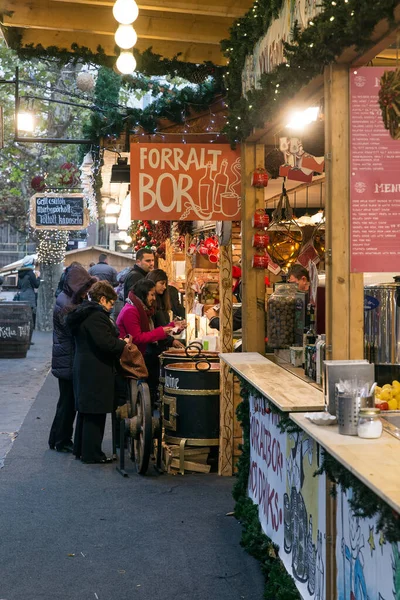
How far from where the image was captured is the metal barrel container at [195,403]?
8.27 metres

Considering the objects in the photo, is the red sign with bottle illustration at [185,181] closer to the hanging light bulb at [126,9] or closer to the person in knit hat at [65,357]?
the hanging light bulb at [126,9]

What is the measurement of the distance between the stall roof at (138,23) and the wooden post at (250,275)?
1.38 meters

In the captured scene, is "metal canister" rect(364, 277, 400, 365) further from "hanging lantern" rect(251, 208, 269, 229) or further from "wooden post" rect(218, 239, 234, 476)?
"wooden post" rect(218, 239, 234, 476)

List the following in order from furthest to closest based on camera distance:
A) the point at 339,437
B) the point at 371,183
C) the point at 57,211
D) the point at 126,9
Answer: the point at 57,211 < the point at 126,9 < the point at 371,183 < the point at 339,437

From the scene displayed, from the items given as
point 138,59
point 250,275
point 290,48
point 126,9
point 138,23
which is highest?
point 138,23

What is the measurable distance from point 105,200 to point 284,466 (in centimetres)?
1500

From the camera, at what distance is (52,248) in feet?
87.2

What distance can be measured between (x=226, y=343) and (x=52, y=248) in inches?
749

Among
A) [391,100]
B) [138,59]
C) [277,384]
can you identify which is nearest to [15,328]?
[138,59]

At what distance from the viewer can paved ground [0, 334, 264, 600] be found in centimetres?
545

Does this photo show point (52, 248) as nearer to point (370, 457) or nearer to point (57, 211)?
point (57, 211)

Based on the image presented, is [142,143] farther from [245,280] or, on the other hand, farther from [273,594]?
[273,594]

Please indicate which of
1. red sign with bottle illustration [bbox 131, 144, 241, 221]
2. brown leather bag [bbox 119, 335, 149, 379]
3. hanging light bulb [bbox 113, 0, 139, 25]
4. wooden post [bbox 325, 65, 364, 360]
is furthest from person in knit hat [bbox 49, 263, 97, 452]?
wooden post [bbox 325, 65, 364, 360]

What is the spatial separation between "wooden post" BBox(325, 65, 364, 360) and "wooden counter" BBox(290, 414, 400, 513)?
1.91ft
